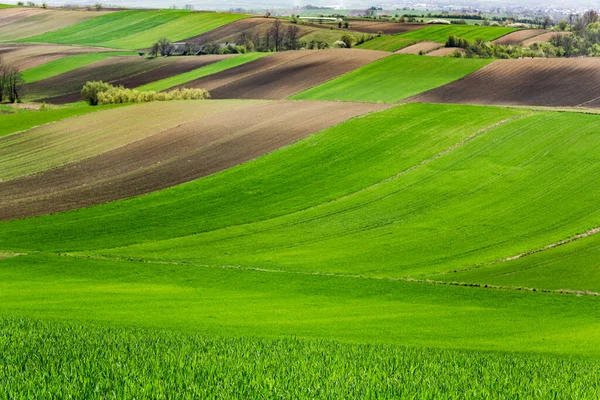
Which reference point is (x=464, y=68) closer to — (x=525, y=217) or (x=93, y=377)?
(x=525, y=217)

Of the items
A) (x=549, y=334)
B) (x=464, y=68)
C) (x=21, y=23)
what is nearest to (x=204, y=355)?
(x=549, y=334)

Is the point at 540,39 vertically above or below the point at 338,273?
above

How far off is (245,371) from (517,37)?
14179 centimetres

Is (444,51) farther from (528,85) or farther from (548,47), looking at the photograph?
(528,85)

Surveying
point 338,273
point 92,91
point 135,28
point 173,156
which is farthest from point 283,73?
point 135,28

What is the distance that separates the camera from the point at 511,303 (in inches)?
1382

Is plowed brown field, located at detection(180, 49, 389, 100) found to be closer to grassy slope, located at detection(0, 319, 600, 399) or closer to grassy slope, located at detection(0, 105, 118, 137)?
grassy slope, located at detection(0, 105, 118, 137)

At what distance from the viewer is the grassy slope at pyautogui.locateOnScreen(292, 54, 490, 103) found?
92.2 m

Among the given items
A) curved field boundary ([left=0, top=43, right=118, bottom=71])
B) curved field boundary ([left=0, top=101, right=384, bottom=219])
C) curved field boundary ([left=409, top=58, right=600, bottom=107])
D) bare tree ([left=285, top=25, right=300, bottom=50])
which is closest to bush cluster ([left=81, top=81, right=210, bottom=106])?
curved field boundary ([left=0, top=101, right=384, bottom=219])

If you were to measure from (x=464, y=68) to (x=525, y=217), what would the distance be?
181 ft

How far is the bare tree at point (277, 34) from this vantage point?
5849 inches

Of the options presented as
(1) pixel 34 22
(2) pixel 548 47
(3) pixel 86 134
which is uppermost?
(1) pixel 34 22

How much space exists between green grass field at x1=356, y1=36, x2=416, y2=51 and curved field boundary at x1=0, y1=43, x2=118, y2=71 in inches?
2001

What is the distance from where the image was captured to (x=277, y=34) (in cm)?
15025
